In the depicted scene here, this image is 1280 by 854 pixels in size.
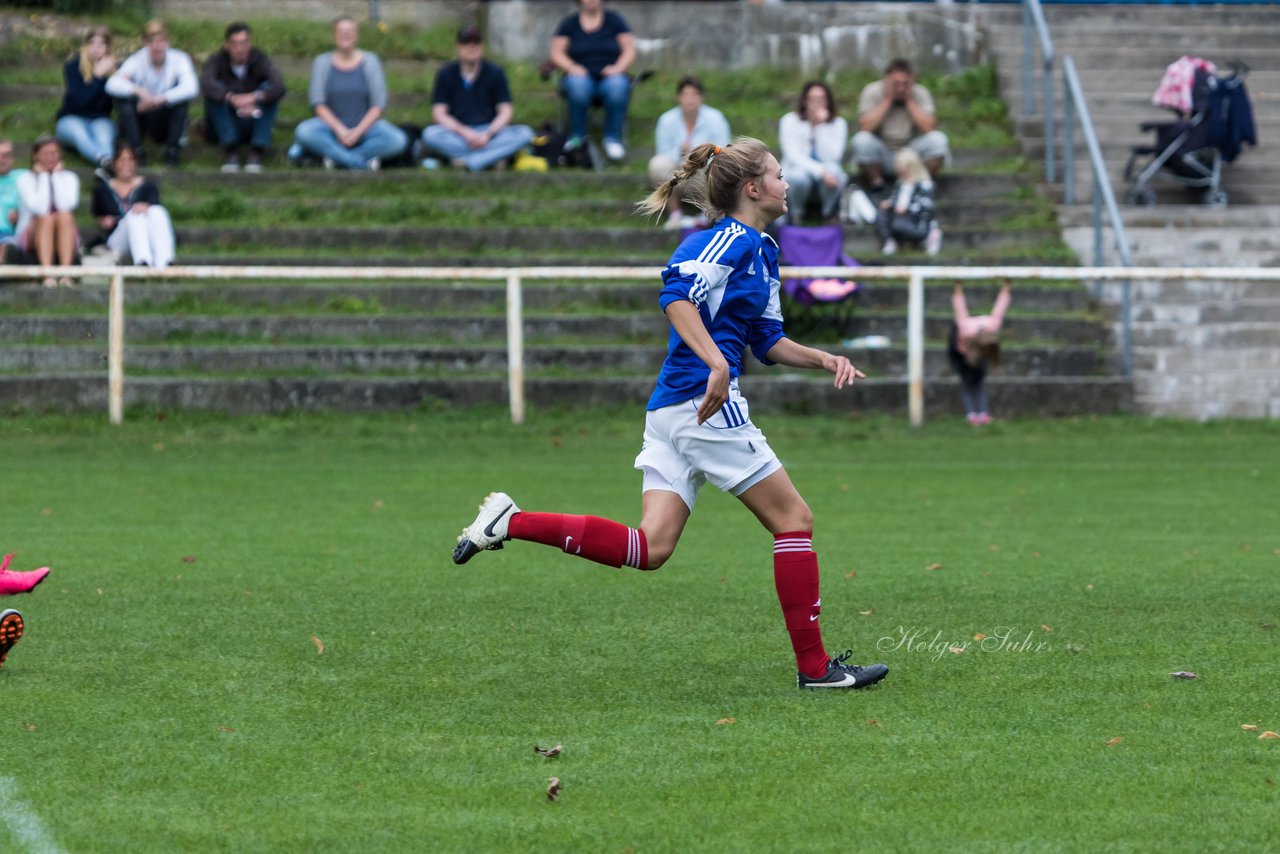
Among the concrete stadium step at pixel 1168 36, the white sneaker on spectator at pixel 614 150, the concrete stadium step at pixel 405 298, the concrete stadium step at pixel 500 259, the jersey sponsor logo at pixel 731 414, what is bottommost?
the concrete stadium step at pixel 405 298

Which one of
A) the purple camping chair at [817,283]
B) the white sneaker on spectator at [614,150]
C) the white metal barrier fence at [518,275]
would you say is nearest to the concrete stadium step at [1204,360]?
the white metal barrier fence at [518,275]

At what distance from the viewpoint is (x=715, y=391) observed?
222 inches

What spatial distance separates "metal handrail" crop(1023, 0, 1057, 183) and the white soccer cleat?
46.3 ft

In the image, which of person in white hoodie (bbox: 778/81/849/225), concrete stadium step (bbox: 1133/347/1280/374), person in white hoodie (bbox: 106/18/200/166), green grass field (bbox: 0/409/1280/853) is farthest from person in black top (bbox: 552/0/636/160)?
green grass field (bbox: 0/409/1280/853)

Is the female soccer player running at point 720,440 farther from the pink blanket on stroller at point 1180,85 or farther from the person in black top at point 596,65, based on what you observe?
the pink blanket on stroller at point 1180,85

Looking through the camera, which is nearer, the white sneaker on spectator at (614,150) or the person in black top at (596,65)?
the person in black top at (596,65)

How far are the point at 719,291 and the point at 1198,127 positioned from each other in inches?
568

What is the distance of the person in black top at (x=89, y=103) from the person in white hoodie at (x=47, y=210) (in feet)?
6.20

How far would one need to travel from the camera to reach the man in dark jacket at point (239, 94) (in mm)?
18609

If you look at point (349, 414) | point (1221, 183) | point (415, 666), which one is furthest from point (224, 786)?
point (1221, 183)

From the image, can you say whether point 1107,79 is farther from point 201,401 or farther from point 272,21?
point 201,401

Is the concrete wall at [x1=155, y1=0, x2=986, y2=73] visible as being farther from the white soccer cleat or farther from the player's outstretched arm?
the white soccer cleat

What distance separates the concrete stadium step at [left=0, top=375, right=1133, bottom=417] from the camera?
1480 centimetres

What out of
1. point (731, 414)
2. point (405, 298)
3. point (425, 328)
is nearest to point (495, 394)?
point (425, 328)
